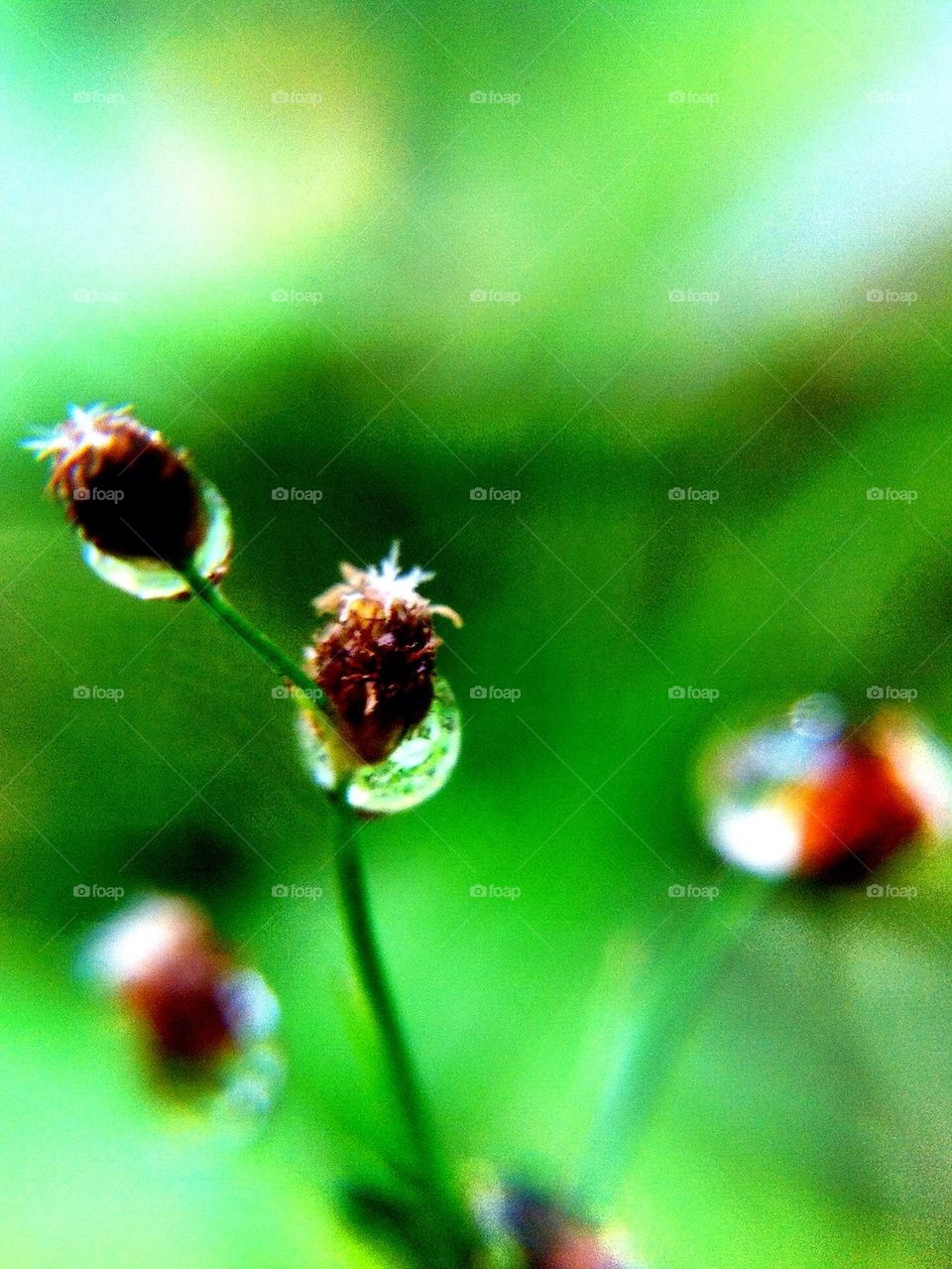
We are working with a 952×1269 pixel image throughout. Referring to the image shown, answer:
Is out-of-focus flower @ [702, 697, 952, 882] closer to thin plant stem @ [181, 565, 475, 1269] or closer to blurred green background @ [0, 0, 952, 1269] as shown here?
blurred green background @ [0, 0, 952, 1269]

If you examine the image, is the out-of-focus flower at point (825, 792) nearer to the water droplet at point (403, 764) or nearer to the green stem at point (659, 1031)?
the green stem at point (659, 1031)

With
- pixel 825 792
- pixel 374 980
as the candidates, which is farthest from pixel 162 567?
pixel 825 792

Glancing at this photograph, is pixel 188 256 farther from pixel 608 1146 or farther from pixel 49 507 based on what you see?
pixel 608 1146

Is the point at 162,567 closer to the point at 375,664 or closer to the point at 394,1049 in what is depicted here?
the point at 375,664

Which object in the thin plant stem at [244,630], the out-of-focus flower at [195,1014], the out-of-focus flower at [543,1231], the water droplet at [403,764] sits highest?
the thin plant stem at [244,630]

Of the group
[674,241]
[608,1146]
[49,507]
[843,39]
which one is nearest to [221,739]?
[49,507]

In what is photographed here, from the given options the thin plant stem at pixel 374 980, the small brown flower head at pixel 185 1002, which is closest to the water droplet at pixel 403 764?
the thin plant stem at pixel 374 980
